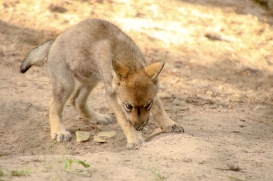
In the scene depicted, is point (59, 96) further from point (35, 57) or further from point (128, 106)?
point (128, 106)

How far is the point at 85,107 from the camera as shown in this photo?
7.04 m

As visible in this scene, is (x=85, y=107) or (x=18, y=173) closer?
(x=18, y=173)

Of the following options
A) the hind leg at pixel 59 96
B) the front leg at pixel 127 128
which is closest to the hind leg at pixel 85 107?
the hind leg at pixel 59 96

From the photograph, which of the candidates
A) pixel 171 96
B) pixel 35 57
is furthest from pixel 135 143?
pixel 171 96

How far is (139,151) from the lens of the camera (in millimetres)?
5281

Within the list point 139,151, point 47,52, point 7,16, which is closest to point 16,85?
point 47,52

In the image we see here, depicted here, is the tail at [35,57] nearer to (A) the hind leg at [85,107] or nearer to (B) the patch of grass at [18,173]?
(A) the hind leg at [85,107]

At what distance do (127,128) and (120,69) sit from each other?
76cm

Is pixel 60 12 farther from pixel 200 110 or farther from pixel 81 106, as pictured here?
pixel 200 110

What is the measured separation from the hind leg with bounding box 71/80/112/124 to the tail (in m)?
0.70

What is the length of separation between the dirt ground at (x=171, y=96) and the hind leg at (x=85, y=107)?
0.37 ft

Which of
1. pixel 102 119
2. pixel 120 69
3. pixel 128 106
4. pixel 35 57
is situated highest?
pixel 120 69

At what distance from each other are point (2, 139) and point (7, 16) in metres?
3.70

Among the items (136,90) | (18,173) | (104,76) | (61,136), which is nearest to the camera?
(18,173)
